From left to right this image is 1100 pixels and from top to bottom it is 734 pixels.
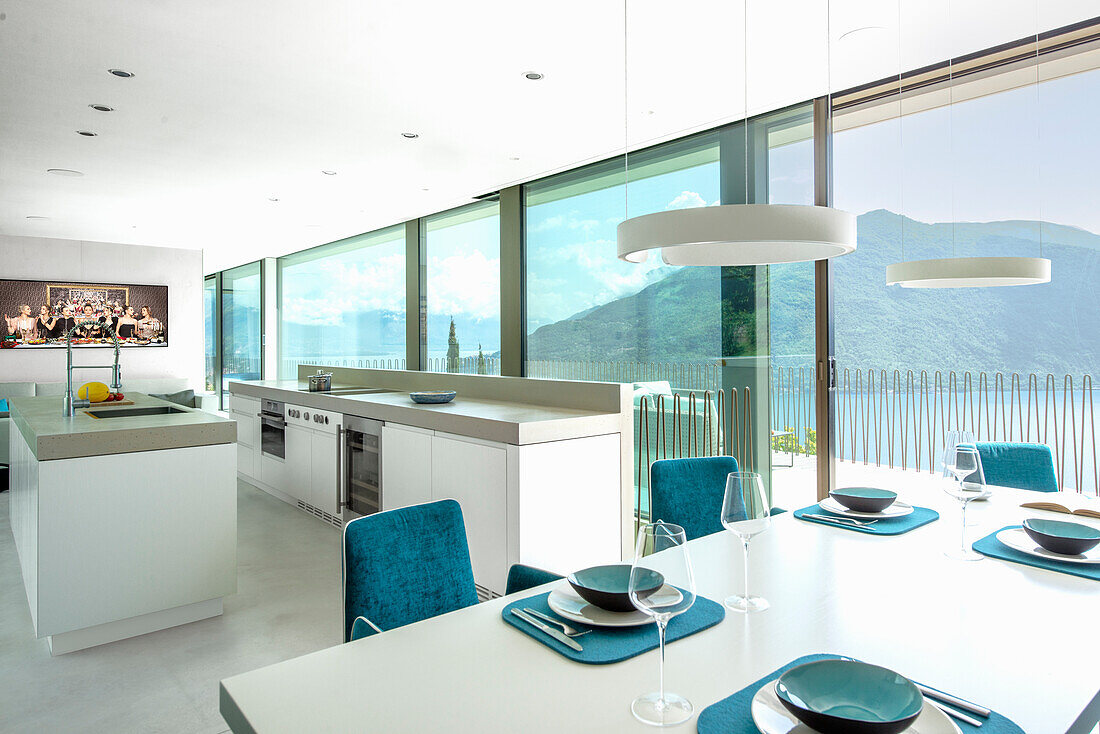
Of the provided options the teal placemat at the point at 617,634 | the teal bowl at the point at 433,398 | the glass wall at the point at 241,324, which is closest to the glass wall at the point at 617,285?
the teal bowl at the point at 433,398

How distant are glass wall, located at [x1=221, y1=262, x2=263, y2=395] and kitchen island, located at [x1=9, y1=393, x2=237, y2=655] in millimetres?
7868

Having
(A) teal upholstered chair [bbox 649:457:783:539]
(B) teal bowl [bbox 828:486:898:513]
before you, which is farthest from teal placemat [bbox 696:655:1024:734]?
(A) teal upholstered chair [bbox 649:457:783:539]

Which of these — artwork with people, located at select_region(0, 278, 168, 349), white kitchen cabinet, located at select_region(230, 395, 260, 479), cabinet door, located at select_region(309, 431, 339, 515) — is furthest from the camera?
artwork with people, located at select_region(0, 278, 168, 349)

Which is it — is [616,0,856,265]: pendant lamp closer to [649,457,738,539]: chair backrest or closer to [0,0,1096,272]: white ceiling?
[649,457,738,539]: chair backrest

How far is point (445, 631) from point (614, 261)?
3.88 m

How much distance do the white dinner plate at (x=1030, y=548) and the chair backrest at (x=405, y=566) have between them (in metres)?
1.33

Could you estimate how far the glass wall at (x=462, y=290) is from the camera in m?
5.97

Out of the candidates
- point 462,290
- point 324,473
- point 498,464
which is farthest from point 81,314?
point 498,464

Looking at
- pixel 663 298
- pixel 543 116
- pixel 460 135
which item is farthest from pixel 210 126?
pixel 663 298

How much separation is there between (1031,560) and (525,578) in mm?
1189

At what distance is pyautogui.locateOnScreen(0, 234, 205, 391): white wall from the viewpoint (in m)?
7.55

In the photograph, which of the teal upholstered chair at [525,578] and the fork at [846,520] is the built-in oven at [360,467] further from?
the fork at [846,520]

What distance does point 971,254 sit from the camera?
3.50m

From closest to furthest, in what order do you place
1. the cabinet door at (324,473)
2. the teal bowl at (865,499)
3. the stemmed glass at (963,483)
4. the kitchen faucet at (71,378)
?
1. the stemmed glass at (963,483)
2. the teal bowl at (865,499)
3. the kitchen faucet at (71,378)
4. the cabinet door at (324,473)
